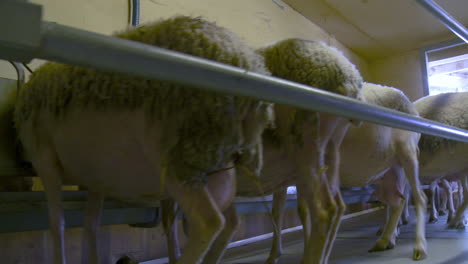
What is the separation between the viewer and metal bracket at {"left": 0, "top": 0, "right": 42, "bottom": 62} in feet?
1.73

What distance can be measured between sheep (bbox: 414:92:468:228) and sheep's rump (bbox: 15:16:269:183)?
3.04 m

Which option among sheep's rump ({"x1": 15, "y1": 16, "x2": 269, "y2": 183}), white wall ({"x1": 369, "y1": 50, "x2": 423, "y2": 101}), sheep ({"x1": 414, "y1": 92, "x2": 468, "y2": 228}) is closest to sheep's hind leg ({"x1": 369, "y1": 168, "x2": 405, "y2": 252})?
sheep ({"x1": 414, "y1": 92, "x2": 468, "y2": 228})

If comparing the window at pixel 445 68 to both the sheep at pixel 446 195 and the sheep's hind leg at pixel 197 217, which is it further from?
the sheep's hind leg at pixel 197 217

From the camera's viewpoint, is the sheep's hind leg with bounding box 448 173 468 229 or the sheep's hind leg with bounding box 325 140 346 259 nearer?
the sheep's hind leg with bounding box 325 140 346 259

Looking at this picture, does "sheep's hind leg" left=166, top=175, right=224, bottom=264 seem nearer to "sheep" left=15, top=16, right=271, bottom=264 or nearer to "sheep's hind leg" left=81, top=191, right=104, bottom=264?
"sheep" left=15, top=16, right=271, bottom=264

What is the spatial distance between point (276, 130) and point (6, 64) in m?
1.44

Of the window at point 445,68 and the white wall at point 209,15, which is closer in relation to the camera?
the white wall at point 209,15

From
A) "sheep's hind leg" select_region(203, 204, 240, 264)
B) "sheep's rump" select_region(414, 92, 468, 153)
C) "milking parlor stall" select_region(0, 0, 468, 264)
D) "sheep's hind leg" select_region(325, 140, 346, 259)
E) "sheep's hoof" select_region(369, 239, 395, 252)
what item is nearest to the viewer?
"milking parlor stall" select_region(0, 0, 468, 264)

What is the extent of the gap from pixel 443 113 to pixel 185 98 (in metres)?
3.39

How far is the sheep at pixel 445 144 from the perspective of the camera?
3754 mm

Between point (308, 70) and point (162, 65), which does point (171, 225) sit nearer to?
point (308, 70)

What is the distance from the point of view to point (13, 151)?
173 centimetres

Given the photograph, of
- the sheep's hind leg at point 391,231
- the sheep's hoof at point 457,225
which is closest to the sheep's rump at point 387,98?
the sheep's hind leg at point 391,231

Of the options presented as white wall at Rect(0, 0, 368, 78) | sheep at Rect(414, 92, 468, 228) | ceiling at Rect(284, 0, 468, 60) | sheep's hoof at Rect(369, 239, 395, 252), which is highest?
ceiling at Rect(284, 0, 468, 60)
